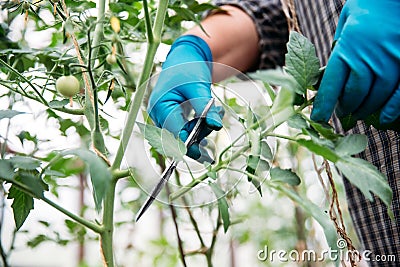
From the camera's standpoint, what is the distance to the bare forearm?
1.00 meters

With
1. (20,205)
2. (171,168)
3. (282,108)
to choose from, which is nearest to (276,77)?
(282,108)

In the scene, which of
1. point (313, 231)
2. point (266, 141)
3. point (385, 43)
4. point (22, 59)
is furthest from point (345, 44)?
point (313, 231)

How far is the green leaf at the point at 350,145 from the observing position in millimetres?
409

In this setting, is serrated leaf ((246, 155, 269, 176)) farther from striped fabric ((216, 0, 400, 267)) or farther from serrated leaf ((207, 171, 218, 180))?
striped fabric ((216, 0, 400, 267))

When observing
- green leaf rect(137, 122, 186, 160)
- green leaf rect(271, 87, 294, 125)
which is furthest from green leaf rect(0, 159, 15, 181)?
green leaf rect(271, 87, 294, 125)

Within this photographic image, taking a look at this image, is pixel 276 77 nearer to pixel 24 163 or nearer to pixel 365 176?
pixel 365 176

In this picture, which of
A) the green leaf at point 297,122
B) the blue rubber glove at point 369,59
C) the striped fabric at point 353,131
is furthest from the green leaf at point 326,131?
the striped fabric at point 353,131

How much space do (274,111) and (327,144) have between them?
0.05 meters

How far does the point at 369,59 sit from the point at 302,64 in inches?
6.3

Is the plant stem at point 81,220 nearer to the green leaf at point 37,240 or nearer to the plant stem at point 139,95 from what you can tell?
the plant stem at point 139,95

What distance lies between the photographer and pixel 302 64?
45 cm

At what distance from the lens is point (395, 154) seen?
2.58 feet

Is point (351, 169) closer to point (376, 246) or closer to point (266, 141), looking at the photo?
point (266, 141)

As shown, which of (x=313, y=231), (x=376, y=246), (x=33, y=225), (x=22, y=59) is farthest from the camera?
(x=313, y=231)
